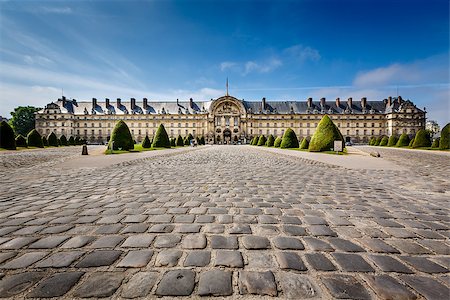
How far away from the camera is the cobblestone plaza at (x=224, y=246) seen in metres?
1.80

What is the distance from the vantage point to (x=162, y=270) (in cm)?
201

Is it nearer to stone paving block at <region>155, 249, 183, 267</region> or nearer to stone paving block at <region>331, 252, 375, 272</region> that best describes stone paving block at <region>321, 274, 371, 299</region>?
stone paving block at <region>331, 252, 375, 272</region>

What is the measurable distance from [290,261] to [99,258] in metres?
1.93

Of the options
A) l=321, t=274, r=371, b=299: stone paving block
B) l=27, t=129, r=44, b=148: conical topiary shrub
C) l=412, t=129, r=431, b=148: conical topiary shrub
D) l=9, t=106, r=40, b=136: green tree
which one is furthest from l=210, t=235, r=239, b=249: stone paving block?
l=9, t=106, r=40, b=136: green tree

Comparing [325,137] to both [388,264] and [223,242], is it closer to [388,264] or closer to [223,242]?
[388,264]

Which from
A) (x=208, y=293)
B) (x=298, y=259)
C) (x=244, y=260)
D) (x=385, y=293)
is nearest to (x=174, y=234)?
(x=244, y=260)

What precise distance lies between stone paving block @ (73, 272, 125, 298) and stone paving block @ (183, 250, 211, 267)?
0.59 metres

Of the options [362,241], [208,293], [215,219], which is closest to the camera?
[208,293]

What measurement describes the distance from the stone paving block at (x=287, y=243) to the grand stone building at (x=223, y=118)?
7420 cm

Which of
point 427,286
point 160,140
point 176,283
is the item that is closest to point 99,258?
point 176,283

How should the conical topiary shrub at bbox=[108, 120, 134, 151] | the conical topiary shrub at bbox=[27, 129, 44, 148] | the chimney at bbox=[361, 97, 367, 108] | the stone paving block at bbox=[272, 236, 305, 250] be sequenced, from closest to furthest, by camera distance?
the stone paving block at bbox=[272, 236, 305, 250] < the conical topiary shrub at bbox=[108, 120, 134, 151] < the conical topiary shrub at bbox=[27, 129, 44, 148] < the chimney at bbox=[361, 97, 367, 108]

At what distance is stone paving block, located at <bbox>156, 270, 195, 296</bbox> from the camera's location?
1.71 m

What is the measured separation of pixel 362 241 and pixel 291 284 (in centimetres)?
138

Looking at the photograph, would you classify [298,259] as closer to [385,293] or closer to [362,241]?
[385,293]
